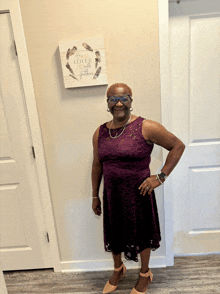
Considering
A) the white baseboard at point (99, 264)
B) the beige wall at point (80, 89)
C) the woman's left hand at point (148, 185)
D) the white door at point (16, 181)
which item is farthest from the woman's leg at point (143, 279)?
the white door at point (16, 181)

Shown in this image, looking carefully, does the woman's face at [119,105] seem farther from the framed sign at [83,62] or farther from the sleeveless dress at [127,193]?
the framed sign at [83,62]

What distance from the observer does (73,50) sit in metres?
1.48

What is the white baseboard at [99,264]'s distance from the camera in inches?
72.1

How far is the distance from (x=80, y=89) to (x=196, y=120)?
2.88 ft

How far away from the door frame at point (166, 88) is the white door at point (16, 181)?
3.16ft

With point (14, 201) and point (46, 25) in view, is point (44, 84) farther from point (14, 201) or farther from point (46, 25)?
point (14, 201)

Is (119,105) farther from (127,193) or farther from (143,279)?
(143,279)

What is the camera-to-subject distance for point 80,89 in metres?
1.55

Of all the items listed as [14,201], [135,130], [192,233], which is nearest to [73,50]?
[135,130]

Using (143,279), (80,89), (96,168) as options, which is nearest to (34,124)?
(80,89)

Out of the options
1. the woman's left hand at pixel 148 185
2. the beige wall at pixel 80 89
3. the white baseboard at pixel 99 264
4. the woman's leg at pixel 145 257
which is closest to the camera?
the woman's left hand at pixel 148 185

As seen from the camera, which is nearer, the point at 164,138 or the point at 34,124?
the point at 164,138

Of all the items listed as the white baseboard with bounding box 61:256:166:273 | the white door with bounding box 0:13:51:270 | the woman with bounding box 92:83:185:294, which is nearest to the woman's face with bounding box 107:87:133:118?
the woman with bounding box 92:83:185:294

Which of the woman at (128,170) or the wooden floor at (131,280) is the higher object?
the woman at (128,170)
